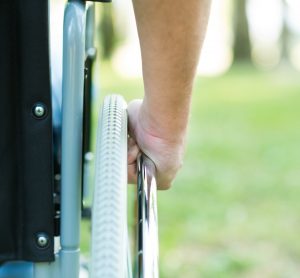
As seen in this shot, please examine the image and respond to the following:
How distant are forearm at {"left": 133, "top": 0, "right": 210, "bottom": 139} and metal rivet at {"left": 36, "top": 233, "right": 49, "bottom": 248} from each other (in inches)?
10.2

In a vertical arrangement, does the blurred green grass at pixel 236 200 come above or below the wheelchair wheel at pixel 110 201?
below

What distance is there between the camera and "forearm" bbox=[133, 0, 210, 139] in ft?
3.98

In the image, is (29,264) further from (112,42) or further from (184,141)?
(112,42)

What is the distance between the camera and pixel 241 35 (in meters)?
15.1

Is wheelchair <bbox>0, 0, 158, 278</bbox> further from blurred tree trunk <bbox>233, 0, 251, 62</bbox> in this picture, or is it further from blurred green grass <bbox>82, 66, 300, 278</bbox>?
blurred tree trunk <bbox>233, 0, 251, 62</bbox>

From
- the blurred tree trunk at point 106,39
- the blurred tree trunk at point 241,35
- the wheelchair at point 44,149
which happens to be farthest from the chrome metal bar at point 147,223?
the blurred tree trunk at point 106,39

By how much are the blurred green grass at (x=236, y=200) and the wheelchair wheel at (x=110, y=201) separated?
184cm

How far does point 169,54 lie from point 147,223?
267 millimetres

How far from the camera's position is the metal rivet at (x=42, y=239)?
1349 millimetres

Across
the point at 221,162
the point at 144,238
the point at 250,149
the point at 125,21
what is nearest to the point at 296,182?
the point at 221,162

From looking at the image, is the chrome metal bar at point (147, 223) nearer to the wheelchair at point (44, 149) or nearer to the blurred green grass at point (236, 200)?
the wheelchair at point (44, 149)

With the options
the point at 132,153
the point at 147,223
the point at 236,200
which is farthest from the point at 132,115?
the point at 236,200

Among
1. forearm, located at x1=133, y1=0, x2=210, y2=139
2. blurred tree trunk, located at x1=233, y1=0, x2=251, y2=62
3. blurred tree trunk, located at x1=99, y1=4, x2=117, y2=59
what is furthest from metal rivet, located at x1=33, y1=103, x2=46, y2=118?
blurred tree trunk, located at x1=99, y1=4, x2=117, y2=59

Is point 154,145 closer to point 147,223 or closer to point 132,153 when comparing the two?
point 132,153
